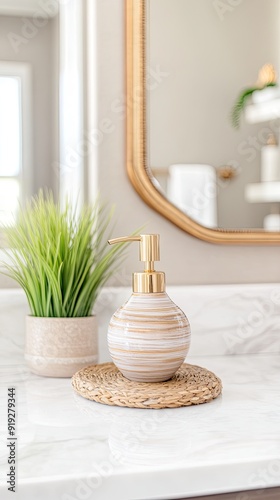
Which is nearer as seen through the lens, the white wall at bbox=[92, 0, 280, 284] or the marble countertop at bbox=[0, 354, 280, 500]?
the marble countertop at bbox=[0, 354, 280, 500]

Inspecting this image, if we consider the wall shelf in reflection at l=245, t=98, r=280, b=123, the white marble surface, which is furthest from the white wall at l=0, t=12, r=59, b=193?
the wall shelf in reflection at l=245, t=98, r=280, b=123

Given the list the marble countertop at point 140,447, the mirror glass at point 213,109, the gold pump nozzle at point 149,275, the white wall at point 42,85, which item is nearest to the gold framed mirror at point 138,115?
the mirror glass at point 213,109

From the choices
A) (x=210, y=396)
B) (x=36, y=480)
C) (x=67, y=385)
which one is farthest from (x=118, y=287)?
(x=36, y=480)

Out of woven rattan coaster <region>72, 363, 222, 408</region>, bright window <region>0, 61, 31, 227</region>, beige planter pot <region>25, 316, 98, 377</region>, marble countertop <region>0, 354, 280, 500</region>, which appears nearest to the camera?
marble countertop <region>0, 354, 280, 500</region>

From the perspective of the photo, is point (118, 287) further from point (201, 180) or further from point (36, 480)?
point (36, 480)

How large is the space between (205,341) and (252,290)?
13cm

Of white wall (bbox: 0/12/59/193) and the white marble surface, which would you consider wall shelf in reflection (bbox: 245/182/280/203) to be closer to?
the white marble surface

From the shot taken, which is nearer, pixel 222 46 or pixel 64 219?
pixel 64 219

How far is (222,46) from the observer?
125 cm

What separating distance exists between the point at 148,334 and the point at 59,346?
0.67 ft

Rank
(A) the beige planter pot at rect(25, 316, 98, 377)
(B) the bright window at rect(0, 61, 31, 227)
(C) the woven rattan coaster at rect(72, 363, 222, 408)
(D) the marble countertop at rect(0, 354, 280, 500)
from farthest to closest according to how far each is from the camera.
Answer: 1. (B) the bright window at rect(0, 61, 31, 227)
2. (A) the beige planter pot at rect(25, 316, 98, 377)
3. (C) the woven rattan coaster at rect(72, 363, 222, 408)
4. (D) the marble countertop at rect(0, 354, 280, 500)

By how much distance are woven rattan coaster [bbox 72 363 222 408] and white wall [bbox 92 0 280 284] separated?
12.2 inches

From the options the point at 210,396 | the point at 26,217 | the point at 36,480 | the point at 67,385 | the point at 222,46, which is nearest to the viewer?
the point at 36,480

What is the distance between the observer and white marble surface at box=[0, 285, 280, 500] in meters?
0.63
